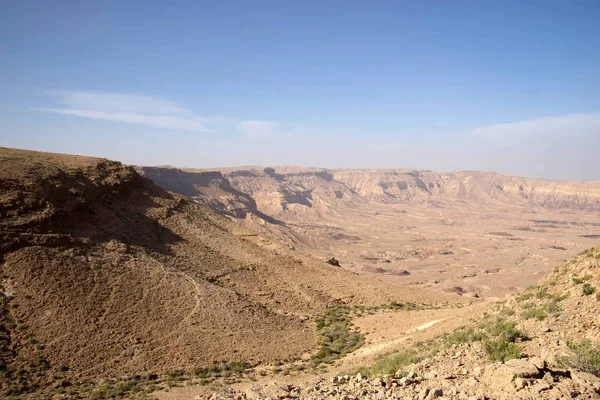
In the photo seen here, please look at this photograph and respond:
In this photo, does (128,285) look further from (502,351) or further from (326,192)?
(326,192)

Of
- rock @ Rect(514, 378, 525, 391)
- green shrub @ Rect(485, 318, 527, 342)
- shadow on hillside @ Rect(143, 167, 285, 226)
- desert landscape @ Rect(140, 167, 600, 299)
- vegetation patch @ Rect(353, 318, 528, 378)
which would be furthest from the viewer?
shadow on hillside @ Rect(143, 167, 285, 226)

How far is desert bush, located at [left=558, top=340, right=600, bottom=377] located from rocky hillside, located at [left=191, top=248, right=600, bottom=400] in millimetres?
15

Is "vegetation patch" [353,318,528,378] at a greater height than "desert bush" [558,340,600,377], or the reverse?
"desert bush" [558,340,600,377]

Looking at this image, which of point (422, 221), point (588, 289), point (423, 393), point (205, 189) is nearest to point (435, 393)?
point (423, 393)

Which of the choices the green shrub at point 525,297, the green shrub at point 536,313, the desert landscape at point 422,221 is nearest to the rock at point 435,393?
the green shrub at point 536,313

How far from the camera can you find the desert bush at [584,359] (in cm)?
721

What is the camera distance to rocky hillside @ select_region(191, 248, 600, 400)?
6688 mm

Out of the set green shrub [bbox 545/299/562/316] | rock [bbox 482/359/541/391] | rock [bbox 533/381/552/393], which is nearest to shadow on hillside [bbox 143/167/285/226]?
green shrub [bbox 545/299/562/316]

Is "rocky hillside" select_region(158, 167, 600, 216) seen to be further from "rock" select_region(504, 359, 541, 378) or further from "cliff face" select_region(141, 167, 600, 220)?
"rock" select_region(504, 359, 541, 378)

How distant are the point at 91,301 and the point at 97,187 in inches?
426

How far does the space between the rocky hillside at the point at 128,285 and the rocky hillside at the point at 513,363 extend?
8.89m

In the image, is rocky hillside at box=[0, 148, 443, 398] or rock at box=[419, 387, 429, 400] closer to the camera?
rock at box=[419, 387, 429, 400]

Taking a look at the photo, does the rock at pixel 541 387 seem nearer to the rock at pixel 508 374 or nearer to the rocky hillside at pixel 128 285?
the rock at pixel 508 374

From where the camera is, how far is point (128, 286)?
69.0 ft
